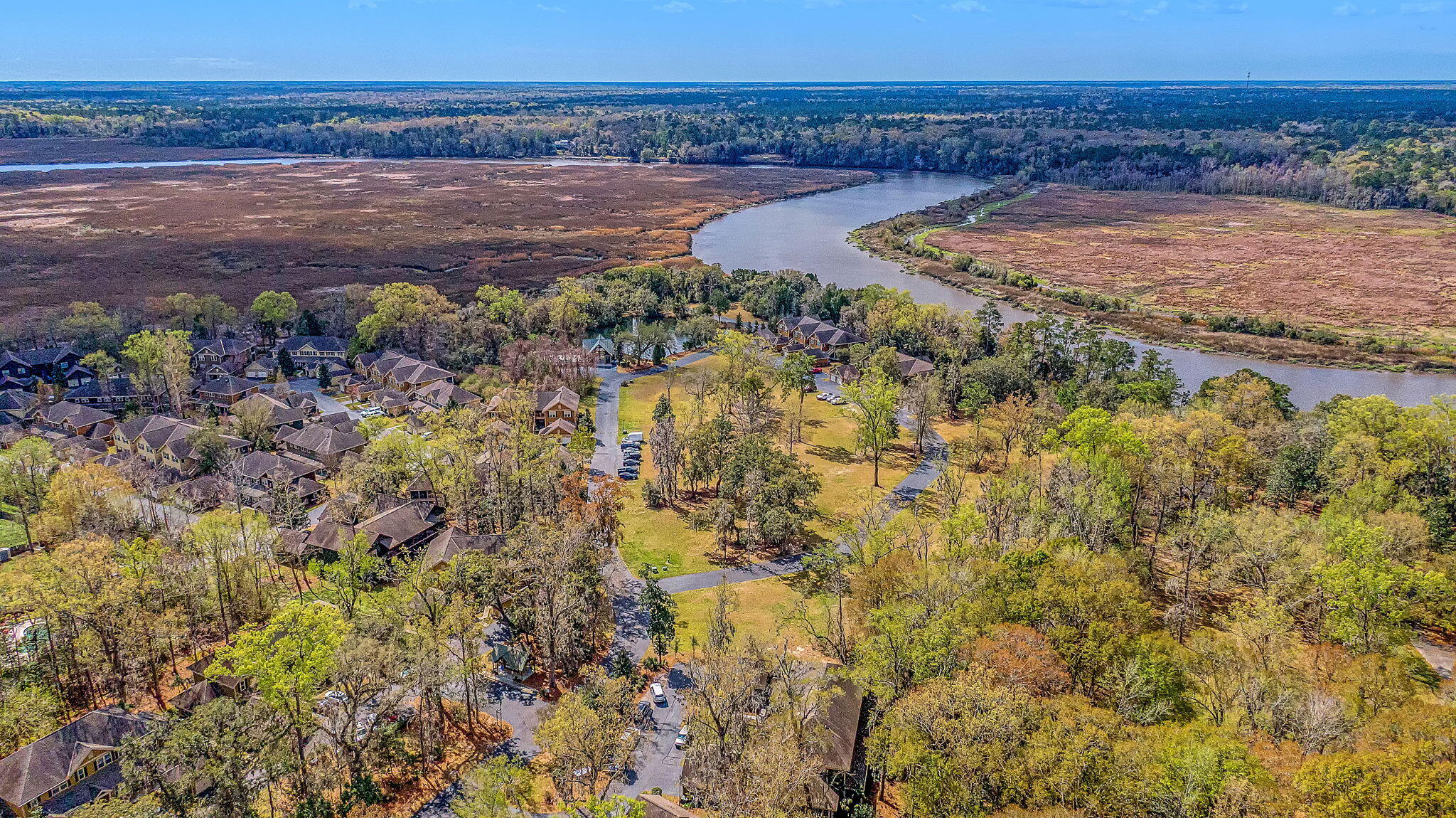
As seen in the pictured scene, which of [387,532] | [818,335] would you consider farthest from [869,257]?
[387,532]

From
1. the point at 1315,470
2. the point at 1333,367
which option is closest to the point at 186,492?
the point at 1315,470

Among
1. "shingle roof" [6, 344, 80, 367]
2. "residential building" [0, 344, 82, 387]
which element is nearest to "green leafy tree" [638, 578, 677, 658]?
"residential building" [0, 344, 82, 387]

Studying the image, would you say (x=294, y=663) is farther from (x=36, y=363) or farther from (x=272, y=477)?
(x=36, y=363)

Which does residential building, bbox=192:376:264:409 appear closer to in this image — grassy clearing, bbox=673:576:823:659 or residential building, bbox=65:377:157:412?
residential building, bbox=65:377:157:412

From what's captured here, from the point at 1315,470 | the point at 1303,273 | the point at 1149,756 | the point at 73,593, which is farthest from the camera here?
the point at 1303,273

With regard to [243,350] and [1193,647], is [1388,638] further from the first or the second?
[243,350]

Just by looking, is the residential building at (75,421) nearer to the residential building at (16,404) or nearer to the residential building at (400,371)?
the residential building at (16,404)

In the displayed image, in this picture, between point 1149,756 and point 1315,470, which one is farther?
point 1315,470
